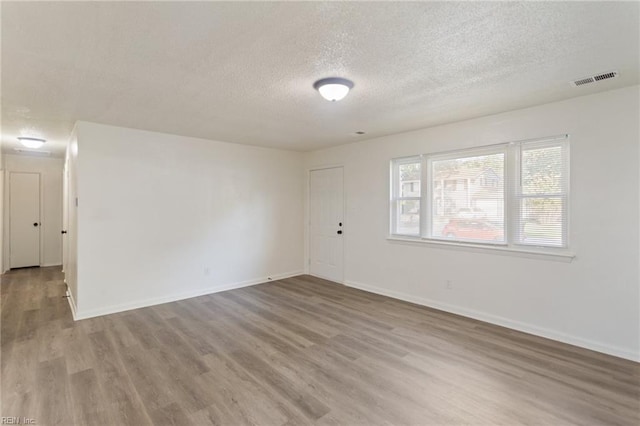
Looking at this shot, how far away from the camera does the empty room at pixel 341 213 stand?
6.77 ft

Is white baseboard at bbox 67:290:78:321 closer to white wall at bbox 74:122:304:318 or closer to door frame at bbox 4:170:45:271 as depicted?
white wall at bbox 74:122:304:318

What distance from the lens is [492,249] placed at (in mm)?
3807

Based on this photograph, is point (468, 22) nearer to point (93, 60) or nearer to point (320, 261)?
point (93, 60)

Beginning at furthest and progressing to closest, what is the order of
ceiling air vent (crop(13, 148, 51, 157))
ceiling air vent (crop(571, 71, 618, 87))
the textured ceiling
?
ceiling air vent (crop(13, 148, 51, 157))
ceiling air vent (crop(571, 71, 618, 87))
the textured ceiling

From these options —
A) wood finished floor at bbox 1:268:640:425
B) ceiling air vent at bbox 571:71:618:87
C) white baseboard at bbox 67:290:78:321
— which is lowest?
wood finished floor at bbox 1:268:640:425

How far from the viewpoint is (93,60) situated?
7.66 feet

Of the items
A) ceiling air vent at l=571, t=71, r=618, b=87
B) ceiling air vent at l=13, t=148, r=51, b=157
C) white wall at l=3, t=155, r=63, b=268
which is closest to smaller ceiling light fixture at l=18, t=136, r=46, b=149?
ceiling air vent at l=13, t=148, r=51, b=157

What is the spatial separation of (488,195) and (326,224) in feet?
9.81

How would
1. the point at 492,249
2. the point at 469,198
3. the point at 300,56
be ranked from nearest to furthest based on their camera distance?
1. the point at 300,56
2. the point at 492,249
3. the point at 469,198

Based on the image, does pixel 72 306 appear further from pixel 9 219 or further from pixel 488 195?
pixel 488 195

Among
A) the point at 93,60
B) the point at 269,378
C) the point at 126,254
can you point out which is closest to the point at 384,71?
the point at 93,60

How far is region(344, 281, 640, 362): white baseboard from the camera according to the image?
9.68ft

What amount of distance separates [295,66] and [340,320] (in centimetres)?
293

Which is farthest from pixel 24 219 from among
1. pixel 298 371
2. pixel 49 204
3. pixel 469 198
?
pixel 469 198
